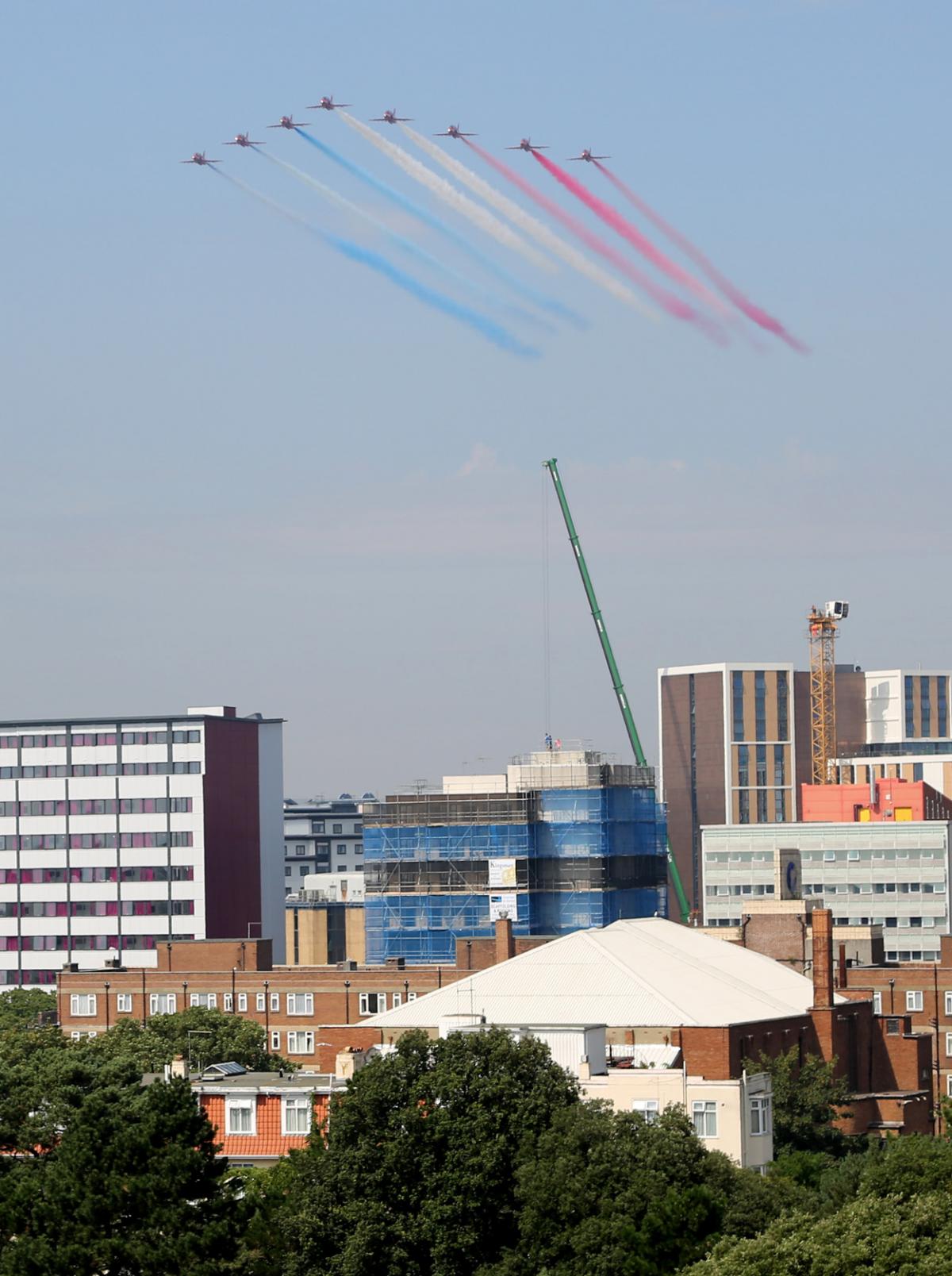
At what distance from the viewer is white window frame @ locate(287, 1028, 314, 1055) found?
162500 millimetres

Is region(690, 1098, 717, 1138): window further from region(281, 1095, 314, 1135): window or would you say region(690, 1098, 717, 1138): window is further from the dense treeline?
region(281, 1095, 314, 1135): window

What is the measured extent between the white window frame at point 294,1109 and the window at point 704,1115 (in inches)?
607

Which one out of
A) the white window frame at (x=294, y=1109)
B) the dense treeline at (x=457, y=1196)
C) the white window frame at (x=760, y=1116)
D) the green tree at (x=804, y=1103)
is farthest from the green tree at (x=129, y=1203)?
the green tree at (x=804, y=1103)

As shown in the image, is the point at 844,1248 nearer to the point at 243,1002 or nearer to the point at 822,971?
the point at 822,971

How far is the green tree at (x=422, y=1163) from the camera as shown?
7250 cm

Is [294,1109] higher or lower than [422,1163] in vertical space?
higher

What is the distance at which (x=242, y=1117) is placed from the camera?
309 ft

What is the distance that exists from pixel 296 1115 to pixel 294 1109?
262 millimetres

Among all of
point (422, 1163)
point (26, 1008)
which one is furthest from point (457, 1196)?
point (26, 1008)

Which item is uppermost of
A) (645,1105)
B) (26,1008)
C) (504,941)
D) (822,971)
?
(504,941)

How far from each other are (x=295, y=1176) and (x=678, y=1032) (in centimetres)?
4397

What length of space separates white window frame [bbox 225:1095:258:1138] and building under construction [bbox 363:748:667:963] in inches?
3678

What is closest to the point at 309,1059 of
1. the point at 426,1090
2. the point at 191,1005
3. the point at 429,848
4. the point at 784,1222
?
the point at 191,1005

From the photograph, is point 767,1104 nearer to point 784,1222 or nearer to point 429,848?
point 784,1222
